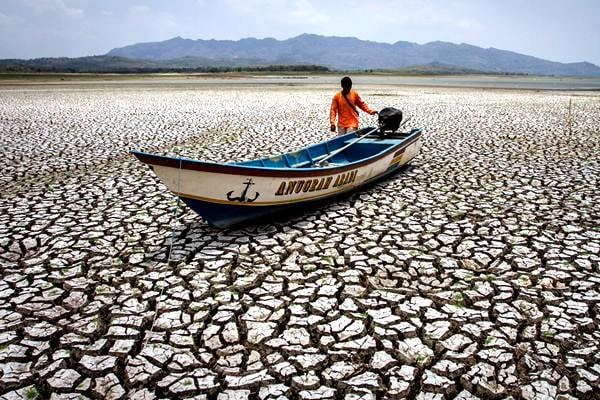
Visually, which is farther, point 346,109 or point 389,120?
point 346,109

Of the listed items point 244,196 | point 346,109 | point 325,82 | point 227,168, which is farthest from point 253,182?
point 325,82

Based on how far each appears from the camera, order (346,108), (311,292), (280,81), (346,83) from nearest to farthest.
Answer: (311,292) → (346,83) → (346,108) → (280,81)

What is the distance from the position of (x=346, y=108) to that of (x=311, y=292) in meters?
5.99

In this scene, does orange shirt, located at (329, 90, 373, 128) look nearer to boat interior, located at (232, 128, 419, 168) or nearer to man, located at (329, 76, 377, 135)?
man, located at (329, 76, 377, 135)

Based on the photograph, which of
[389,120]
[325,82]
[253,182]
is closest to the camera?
[253,182]

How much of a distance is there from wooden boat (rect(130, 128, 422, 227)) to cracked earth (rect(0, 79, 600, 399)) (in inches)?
12.6

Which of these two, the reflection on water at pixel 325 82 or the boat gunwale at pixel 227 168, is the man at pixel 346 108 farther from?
the reflection on water at pixel 325 82

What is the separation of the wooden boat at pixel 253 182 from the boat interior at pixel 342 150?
0.12 feet

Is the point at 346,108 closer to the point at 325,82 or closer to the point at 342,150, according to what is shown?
the point at 342,150

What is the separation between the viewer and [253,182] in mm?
5234

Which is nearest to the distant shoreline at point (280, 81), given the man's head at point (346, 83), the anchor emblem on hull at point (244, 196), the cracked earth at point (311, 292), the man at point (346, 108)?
the man at point (346, 108)

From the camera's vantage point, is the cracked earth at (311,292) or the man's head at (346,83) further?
the man's head at (346,83)

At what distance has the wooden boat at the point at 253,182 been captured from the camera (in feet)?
15.5

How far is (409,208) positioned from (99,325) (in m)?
4.73
